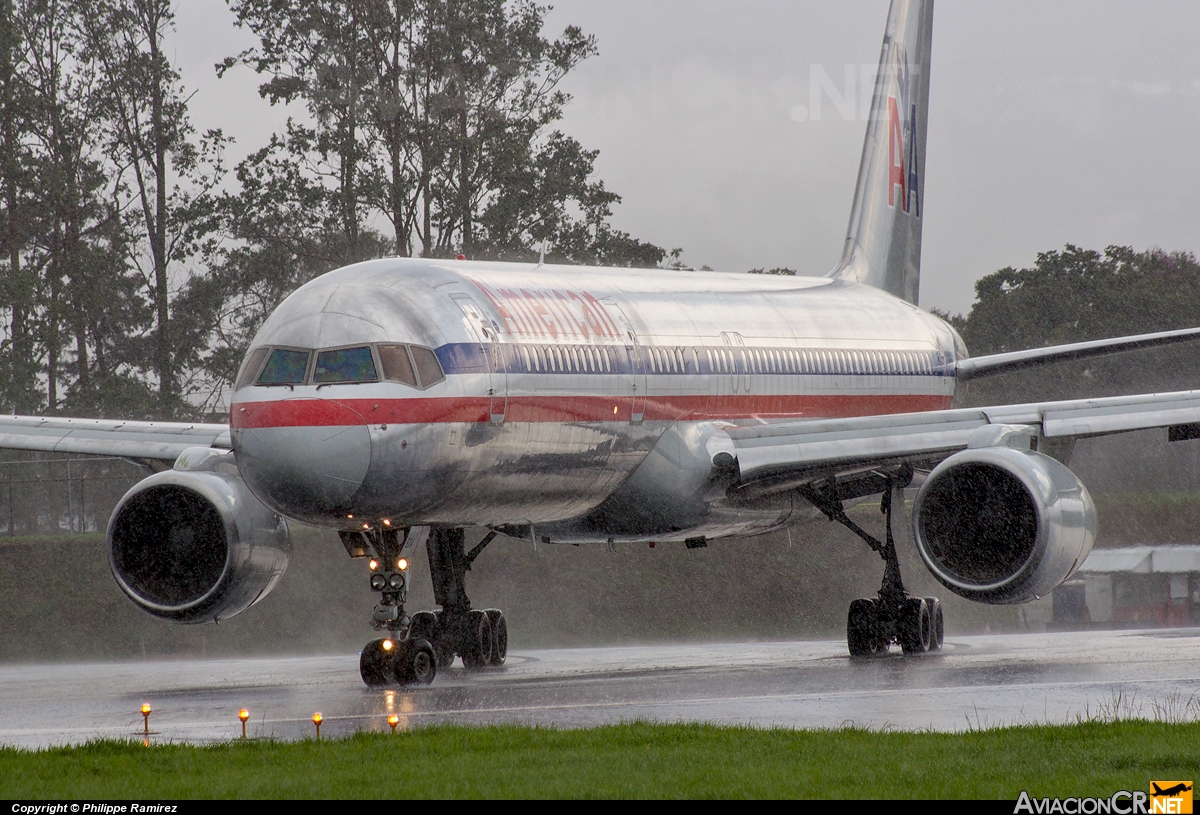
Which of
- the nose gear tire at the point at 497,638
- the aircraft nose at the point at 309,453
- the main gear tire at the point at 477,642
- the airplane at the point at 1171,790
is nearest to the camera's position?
the airplane at the point at 1171,790

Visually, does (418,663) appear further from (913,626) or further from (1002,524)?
(913,626)

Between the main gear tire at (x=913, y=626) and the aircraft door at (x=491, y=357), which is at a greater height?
the aircraft door at (x=491, y=357)

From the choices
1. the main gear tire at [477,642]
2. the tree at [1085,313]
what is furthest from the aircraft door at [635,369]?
the tree at [1085,313]

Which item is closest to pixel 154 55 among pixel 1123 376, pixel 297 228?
pixel 297 228

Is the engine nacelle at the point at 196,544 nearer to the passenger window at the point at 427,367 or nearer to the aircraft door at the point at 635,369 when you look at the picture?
the passenger window at the point at 427,367

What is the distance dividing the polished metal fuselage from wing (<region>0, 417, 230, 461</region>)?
3604 mm

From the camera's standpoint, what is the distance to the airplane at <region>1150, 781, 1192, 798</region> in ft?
27.2

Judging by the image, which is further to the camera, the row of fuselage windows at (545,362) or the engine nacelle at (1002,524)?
the engine nacelle at (1002,524)

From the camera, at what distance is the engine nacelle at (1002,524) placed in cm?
1520

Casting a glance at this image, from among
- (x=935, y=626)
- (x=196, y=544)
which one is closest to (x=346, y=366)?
(x=196, y=544)

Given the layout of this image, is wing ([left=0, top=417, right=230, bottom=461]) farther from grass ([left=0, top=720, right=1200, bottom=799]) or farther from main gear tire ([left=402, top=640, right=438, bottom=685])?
grass ([left=0, top=720, right=1200, bottom=799])

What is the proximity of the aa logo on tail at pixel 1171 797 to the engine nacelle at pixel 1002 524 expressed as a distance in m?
6.78
